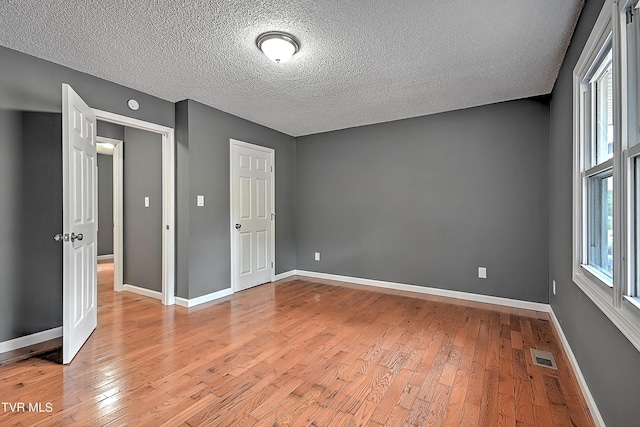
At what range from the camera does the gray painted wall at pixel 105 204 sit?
6.84 meters

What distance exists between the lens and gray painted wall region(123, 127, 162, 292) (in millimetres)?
3946

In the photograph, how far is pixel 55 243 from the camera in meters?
2.70

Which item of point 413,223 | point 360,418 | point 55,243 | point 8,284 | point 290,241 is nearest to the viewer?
point 360,418

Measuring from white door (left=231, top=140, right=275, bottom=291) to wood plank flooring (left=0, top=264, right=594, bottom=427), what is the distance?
3.34 ft

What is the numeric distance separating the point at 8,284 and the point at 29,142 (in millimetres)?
1135

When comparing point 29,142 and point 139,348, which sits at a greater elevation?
point 29,142

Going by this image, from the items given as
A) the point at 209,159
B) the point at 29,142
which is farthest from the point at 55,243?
the point at 209,159

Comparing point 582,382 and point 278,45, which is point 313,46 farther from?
point 582,382

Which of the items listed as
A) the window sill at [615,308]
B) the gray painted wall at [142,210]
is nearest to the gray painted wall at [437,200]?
the window sill at [615,308]

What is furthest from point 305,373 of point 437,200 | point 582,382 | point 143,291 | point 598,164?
point 143,291

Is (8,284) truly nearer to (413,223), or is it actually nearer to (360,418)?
(360,418)

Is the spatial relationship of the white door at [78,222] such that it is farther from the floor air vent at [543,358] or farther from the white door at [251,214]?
the floor air vent at [543,358]

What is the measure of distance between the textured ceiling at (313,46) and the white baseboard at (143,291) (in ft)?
7.83

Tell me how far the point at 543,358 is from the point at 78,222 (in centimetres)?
367
